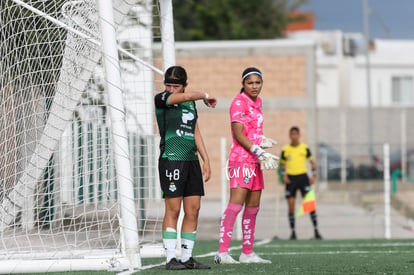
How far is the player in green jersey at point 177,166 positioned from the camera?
361 inches

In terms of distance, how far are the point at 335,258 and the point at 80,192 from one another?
322 centimetres

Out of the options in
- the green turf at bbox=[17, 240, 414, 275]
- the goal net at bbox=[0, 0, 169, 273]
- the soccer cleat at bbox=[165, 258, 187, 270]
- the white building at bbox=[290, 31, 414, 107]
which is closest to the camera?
the green turf at bbox=[17, 240, 414, 275]

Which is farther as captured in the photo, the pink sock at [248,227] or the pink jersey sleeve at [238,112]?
the pink sock at [248,227]

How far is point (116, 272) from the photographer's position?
9141mm

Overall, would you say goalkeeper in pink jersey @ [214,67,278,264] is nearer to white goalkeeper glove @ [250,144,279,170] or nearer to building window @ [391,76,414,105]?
white goalkeeper glove @ [250,144,279,170]

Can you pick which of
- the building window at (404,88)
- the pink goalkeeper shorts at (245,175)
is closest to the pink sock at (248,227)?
the pink goalkeeper shorts at (245,175)

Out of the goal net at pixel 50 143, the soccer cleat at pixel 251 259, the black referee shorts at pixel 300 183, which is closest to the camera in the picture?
the soccer cleat at pixel 251 259

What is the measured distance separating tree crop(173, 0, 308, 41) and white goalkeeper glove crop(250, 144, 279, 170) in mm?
47143

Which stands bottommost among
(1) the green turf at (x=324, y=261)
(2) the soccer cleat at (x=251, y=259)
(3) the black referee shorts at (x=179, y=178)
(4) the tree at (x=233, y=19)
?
(1) the green turf at (x=324, y=261)

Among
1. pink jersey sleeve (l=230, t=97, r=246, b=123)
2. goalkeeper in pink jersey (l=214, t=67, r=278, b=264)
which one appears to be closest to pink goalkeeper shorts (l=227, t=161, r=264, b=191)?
goalkeeper in pink jersey (l=214, t=67, r=278, b=264)

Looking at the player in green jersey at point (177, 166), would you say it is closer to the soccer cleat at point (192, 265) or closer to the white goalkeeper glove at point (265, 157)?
the soccer cleat at point (192, 265)

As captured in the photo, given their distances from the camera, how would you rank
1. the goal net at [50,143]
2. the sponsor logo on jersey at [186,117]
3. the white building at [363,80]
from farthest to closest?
the white building at [363,80] < the goal net at [50,143] < the sponsor logo on jersey at [186,117]

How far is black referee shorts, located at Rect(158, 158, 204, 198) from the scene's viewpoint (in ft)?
30.0

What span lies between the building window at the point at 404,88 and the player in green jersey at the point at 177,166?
52956 millimetres
